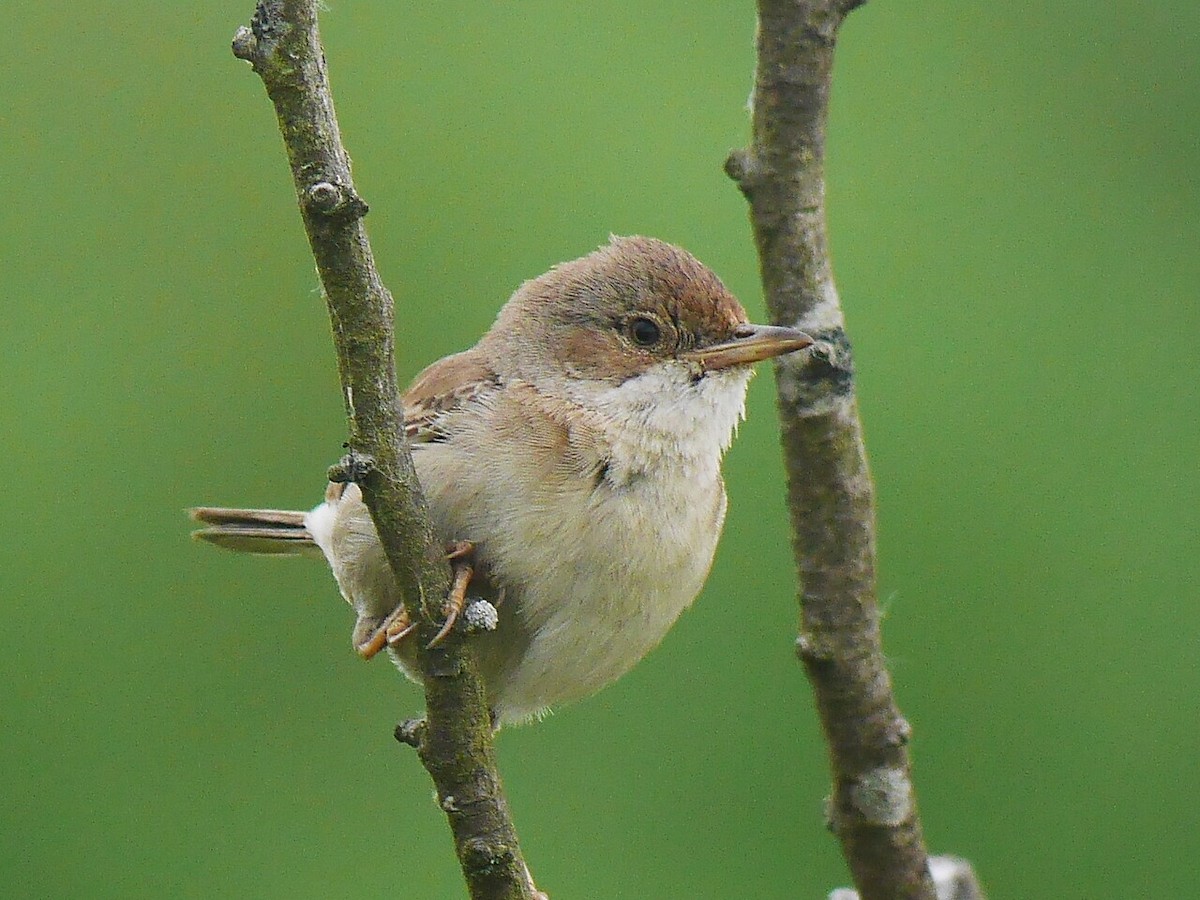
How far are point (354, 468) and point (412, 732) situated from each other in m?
0.65

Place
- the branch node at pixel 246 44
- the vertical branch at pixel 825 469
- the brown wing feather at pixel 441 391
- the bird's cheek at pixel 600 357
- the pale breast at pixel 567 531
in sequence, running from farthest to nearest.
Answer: the bird's cheek at pixel 600 357 → the brown wing feather at pixel 441 391 → the pale breast at pixel 567 531 → the vertical branch at pixel 825 469 → the branch node at pixel 246 44

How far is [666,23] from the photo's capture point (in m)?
5.35

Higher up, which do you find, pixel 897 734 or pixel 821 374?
pixel 821 374

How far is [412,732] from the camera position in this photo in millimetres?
2615

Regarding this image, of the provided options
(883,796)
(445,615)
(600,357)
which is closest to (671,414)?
(600,357)

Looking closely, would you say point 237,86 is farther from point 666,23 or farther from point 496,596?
point 496,596

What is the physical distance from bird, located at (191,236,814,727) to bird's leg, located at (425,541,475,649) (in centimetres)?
1

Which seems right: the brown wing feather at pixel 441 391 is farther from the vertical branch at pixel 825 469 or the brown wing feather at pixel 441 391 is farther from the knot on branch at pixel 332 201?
the knot on branch at pixel 332 201

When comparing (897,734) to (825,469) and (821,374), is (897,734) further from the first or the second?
(821,374)

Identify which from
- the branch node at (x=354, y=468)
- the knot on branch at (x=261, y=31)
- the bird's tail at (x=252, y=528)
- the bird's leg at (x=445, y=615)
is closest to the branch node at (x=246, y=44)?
the knot on branch at (x=261, y=31)

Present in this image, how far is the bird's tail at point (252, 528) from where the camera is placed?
4.28m

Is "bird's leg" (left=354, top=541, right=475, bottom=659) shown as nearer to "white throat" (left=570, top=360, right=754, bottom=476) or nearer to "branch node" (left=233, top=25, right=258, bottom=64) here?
"white throat" (left=570, top=360, right=754, bottom=476)

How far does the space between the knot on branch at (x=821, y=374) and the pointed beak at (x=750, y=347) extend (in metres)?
0.03

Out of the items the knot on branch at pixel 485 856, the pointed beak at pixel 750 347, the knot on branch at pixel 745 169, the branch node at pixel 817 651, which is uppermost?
the knot on branch at pixel 745 169
